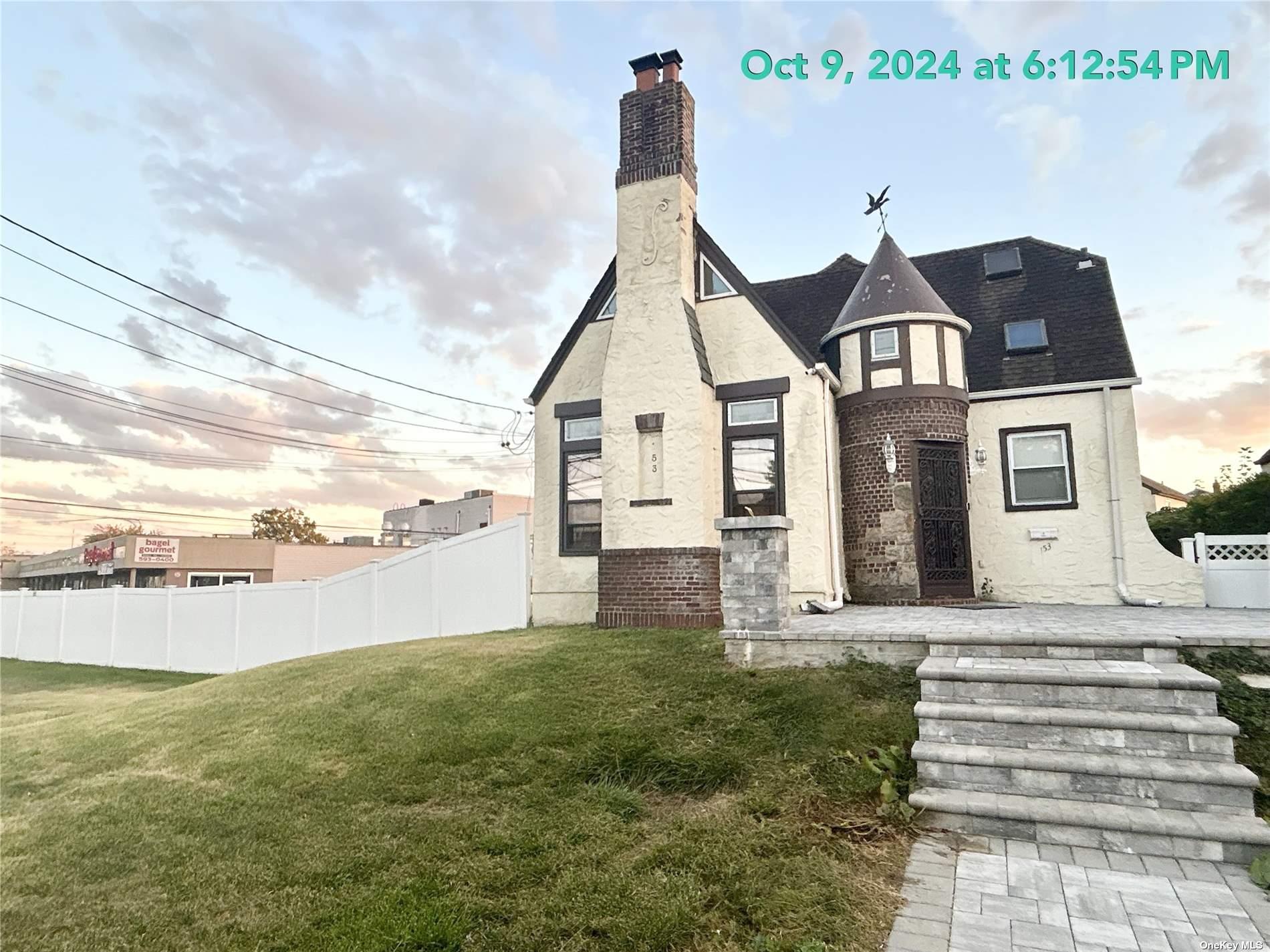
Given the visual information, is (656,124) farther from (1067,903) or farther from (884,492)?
(1067,903)

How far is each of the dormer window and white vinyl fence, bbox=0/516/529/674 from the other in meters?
10.3

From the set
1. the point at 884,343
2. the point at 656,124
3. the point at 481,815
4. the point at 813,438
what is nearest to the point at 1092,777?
the point at 481,815

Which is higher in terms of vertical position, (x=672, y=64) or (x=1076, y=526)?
(x=672, y=64)

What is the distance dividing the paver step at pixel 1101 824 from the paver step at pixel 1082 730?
451 millimetres

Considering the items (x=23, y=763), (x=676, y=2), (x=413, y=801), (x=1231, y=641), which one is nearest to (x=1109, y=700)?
(x=1231, y=641)

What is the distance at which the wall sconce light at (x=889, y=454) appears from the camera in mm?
11805

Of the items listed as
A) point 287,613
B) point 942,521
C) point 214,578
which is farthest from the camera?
point 214,578

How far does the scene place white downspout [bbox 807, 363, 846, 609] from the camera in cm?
1131

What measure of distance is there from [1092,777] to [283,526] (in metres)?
63.4

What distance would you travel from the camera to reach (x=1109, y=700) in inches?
207

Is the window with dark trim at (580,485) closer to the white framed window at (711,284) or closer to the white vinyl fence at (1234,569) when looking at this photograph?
the white framed window at (711,284)

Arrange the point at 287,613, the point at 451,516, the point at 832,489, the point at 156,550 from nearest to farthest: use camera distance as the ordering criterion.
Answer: the point at 832,489 < the point at 287,613 < the point at 156,550 < the point at 451,516

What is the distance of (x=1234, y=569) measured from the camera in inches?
436

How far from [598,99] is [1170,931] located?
13.2m
